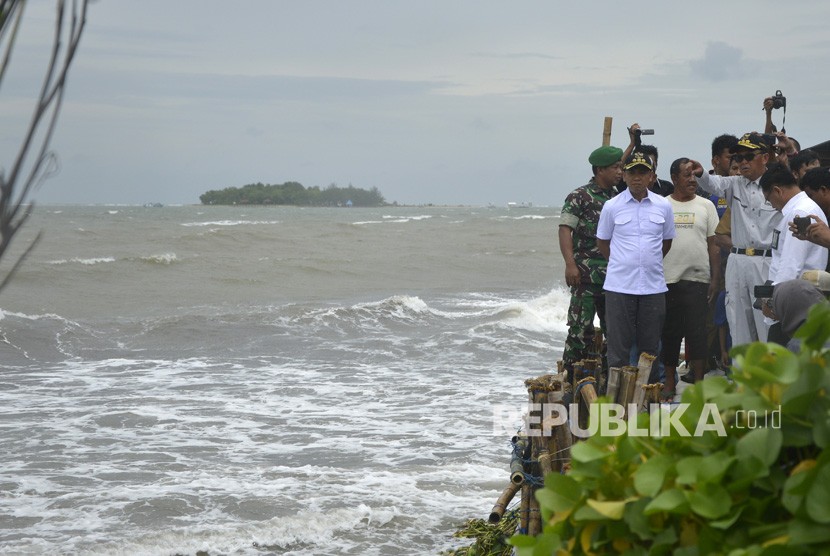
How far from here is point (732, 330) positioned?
6.86 metres

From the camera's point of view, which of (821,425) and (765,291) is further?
(765,291)

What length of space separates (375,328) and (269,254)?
59.5 feet

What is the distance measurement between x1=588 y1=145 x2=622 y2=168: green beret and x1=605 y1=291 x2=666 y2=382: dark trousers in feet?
3.43

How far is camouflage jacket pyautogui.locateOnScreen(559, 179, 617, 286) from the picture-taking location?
6965mm

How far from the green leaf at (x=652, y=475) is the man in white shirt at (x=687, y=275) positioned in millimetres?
5359

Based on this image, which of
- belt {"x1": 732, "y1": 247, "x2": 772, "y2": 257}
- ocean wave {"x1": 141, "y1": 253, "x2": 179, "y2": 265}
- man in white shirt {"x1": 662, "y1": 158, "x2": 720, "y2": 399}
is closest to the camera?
belt {"x1": 732, "y1": 247, "x2": 772, "y2": 257}

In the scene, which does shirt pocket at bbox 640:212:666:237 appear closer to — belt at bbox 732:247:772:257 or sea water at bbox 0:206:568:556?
belt at bbox 732:247:772:257

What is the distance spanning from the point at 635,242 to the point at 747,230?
41.5 inches

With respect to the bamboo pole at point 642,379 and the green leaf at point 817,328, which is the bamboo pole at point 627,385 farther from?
the green leaf at point 817,328

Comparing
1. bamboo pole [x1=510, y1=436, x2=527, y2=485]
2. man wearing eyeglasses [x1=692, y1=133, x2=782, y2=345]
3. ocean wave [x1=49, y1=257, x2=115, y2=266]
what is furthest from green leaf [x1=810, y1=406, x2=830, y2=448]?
ocean wave [x1=49, y1=257, x2=115, y2=266]

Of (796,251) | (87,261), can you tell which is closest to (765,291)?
(796,251)

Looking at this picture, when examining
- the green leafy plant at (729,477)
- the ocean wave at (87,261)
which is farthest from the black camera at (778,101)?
the ocean wave at (87,261)

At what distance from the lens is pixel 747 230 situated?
22.3 feet

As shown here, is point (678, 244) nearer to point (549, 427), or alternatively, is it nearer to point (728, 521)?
point (549, 427)
